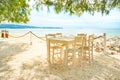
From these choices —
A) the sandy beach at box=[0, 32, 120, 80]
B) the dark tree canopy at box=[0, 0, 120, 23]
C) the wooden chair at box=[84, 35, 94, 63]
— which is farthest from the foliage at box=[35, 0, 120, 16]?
the sandy beach at box=[0, 32, 120, 80]

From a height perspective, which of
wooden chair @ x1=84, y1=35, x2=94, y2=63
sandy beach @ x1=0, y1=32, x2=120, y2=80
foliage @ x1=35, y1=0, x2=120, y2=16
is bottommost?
sandy beach @ x1=0, y1=32, x2=120, y2=80

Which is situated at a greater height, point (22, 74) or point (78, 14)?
point (78, 14)

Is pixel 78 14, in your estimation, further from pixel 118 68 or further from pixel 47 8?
pixel 118 68

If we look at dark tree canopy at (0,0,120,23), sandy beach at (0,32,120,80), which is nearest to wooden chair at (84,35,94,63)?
sandy beach at (0,32,120,80)

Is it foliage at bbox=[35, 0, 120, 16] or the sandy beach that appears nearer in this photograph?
the sandy beach

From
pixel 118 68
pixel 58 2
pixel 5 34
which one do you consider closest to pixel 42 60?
pixel 58 2

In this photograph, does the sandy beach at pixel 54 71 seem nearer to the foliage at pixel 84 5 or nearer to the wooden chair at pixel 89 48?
the wooden chair at pixel 89 48

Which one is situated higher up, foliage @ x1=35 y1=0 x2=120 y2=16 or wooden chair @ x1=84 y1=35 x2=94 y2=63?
foliage @ x1=35 y1=0 x2=120 y2=16

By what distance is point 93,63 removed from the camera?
5699 mm

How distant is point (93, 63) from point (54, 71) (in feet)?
5.02

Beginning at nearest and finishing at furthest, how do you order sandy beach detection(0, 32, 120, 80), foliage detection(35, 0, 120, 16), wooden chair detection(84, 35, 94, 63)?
sandy beach detection(0, 32, 120, 80) < foliage detection(35, 0, 120, 16) < wooden chair detection(84, 35, 94, 63)

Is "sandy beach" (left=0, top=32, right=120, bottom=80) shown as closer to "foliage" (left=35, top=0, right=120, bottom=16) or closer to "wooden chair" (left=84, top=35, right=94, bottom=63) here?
"wooden chair" (left=84, top=35, right=94, bottom=63)

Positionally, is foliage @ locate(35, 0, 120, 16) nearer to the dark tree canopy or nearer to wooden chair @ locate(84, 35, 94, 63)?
the dark tree canopy

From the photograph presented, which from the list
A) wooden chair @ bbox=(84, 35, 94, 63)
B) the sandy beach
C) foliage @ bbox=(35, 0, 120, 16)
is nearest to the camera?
the sandy beach
